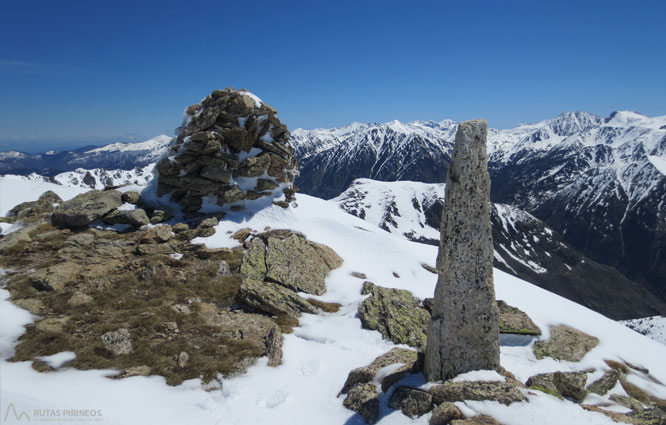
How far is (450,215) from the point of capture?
415 inches

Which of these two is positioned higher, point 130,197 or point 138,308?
point 130,197

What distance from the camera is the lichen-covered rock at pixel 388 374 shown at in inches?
438

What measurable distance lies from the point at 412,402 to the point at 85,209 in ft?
95.4

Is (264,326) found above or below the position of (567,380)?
below

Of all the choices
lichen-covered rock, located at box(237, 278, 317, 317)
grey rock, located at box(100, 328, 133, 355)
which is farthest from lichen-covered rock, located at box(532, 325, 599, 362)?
grey rock, located at box(100, 328, 133, 355)

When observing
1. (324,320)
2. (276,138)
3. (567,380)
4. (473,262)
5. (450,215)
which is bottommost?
(324,320)

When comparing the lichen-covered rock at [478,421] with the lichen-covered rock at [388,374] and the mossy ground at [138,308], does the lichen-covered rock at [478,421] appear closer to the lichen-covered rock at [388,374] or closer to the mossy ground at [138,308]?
the lichen-covered rock at [388,374]

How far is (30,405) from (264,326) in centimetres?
938

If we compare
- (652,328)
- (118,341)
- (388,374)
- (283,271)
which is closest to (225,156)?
(283,271)

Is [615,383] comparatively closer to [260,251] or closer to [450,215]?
[450,215]

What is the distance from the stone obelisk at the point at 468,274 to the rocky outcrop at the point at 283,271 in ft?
34.1

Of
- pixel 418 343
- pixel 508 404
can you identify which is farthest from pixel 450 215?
pixel 418 343

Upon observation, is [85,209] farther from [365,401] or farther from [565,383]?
[565,383]

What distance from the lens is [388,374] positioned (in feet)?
37.4
